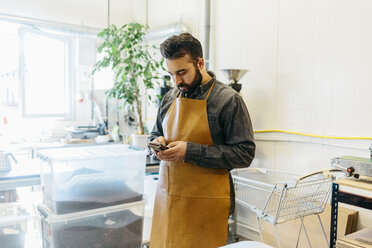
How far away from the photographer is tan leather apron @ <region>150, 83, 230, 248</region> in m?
1.50

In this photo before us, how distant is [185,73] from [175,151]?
357mm

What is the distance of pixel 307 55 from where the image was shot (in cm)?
280

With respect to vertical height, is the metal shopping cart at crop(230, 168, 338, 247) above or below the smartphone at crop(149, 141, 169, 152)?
below

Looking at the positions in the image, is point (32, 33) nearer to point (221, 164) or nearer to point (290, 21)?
point (290, 21)

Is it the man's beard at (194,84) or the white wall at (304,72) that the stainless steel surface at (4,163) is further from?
the white wall at (304,72)

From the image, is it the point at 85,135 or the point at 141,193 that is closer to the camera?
the point at 141,193

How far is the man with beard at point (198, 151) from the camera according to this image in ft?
4.77

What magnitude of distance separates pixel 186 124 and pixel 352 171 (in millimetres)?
992

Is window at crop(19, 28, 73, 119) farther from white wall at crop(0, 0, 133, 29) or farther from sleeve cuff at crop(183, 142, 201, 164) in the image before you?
sleeve cuff at crop(183, 142, 201, 164)

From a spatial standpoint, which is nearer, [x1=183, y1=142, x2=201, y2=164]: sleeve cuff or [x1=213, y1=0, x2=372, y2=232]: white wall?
[x1=183, y1=142, x2=201, y2=164]: sleeve cuff

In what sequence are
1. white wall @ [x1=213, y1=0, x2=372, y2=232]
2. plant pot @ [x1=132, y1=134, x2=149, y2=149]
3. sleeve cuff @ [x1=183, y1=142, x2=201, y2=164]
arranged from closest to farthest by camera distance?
sleeve cuff @ [x1=183, y1=142, x2=201, y2=164], white wall @ [x1=213, y1=0, x2=372, y2=232], plant pot @ [x1=132, y1=134, x2=149, y2=149]

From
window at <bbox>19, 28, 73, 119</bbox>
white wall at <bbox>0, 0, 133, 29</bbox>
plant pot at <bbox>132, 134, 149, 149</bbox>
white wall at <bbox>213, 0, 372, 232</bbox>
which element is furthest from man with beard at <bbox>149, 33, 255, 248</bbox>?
white wall at <bbox>0, 0, 133, 29</bbox>

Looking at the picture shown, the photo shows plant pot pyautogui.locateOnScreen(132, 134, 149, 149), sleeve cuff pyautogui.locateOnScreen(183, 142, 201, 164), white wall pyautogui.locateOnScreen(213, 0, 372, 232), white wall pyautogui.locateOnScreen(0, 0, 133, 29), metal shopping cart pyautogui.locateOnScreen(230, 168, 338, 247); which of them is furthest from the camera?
white wall pyautogui.locateOnScreen(0, 0, 133, 29)

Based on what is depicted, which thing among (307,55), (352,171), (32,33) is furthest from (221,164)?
(32,33)
